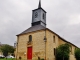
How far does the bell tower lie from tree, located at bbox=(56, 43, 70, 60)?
748cm

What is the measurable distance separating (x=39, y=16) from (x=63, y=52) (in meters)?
10.0

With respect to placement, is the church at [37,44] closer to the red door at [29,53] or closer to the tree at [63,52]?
the red door at [29,53]

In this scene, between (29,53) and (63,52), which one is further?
(29,53)

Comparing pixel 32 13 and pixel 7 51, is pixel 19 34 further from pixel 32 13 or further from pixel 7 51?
pixel 7 51

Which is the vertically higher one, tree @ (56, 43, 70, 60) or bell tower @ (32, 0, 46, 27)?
bell tower @ (32, 0, 46, 27)

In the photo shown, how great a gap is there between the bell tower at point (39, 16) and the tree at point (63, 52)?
295 inches

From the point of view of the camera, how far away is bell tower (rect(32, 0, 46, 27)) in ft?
110

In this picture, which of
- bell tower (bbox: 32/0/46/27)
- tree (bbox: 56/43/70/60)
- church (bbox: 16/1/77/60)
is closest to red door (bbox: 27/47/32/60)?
church (bbox: 16/1/77/60)

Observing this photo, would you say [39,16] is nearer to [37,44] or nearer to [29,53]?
[37,44]

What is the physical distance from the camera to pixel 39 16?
1339 inches

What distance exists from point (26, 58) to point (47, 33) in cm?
639

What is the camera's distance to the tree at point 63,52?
28430 mm

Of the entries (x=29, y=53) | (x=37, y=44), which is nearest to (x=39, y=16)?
(x=37, y=44)

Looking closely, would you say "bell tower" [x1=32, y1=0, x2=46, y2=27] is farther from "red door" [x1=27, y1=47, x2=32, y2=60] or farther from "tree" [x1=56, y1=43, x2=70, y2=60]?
"tree" [x1=56, y1=43, x2=70, y2=60]
